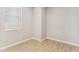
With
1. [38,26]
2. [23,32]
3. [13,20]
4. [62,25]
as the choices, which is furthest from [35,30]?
[62,25]

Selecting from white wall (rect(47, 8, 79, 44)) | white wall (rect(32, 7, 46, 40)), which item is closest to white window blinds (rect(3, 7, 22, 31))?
white wall (rect(32, 7, 46, 40))

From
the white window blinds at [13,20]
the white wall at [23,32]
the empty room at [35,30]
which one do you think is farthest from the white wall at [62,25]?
the white window blinds at [13,20]

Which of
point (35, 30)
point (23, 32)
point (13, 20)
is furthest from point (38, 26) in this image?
point (13, 20)

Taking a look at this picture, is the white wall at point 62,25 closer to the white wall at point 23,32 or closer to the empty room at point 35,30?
the empty room at point 35,30

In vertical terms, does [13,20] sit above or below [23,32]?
above

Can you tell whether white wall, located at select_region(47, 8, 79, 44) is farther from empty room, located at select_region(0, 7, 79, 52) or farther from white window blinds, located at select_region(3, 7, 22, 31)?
white window blinds, located at select_region(3, 7, 22, 31)

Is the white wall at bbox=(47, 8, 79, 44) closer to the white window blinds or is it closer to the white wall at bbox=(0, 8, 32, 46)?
the white wall at bbox=(0, 8, 32, 46)

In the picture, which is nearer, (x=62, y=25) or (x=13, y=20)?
(x=13, y=20)

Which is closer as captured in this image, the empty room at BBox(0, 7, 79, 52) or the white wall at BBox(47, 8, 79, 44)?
the empty room at BBox(0, 7, 79, 52)

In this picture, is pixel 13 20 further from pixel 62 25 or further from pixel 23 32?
pixel 62 25

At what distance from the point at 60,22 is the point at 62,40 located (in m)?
0.26

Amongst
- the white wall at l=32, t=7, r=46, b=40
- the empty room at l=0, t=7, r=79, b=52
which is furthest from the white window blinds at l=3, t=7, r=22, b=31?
the white wall at l=32, t=7, r=46, b=40
